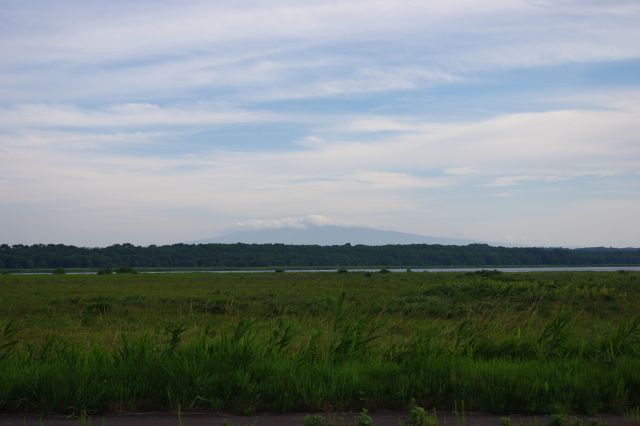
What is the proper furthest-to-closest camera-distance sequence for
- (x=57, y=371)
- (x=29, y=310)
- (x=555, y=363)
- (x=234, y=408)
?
(x=29, y=310) < (x=555, y=363) < (x=57, y=371) < (x=234, y=408)

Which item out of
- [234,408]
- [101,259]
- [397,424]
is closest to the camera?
[397,424]

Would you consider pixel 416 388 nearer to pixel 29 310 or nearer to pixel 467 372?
pixel 467 372

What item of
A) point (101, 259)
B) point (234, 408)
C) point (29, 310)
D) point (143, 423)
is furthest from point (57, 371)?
point (101, 259)

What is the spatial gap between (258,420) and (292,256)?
373 feet

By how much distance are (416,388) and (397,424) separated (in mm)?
1029

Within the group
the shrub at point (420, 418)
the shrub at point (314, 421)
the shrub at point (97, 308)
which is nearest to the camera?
the shrub at point (314, 421)

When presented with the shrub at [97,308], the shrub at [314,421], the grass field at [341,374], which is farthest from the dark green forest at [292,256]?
the shrub at [314,421]

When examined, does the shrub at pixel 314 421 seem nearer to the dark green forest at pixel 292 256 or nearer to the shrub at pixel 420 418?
the shrub at pixel 420 418

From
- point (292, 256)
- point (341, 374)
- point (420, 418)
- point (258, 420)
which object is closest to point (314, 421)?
point (258, 420)

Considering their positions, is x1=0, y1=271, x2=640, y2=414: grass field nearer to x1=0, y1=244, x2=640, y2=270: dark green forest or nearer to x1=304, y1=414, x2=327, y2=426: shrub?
x1=304, y1=414, x2=327, y2=426: shrub

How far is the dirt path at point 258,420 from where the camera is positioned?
21.9 feet

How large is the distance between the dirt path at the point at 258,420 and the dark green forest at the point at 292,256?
10463cm

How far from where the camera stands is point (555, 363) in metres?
8.53

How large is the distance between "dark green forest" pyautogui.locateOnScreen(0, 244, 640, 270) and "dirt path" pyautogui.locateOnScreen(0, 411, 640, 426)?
343 ft
